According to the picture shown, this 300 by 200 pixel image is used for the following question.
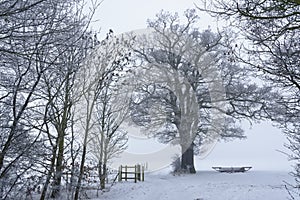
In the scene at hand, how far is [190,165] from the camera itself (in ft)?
54.6

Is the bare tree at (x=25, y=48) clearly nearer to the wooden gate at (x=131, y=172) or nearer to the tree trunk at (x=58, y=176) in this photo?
the tree trunk at (x=58, y=176)

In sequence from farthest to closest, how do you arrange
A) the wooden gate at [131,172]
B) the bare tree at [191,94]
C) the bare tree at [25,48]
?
1. the bare tree at [191,94]
2. the wooden gate at [131,172]
3. the bare tree at [25,48]

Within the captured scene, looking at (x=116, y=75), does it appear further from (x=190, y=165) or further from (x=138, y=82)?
(x=190, y=165)

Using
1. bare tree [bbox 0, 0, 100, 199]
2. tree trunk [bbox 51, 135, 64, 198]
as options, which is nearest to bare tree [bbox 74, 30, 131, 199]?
tree trunk [bbox 51, 135, 64, 198]

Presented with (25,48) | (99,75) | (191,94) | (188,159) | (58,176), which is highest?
(191,94)

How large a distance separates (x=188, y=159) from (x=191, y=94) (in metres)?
3.33

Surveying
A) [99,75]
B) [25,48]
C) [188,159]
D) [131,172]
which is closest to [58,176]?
[99,75]

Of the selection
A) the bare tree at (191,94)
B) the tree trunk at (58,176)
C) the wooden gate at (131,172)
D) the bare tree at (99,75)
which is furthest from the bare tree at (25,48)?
the bare tree at (191,94)

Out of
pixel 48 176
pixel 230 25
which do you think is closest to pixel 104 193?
pixel 48 176

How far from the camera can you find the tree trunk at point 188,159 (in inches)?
645

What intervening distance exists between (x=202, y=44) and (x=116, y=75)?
370 inches

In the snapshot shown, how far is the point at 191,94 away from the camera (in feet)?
54.6

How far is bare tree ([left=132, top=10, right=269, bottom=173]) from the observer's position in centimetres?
1612

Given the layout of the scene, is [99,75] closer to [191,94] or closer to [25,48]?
[25,48]
